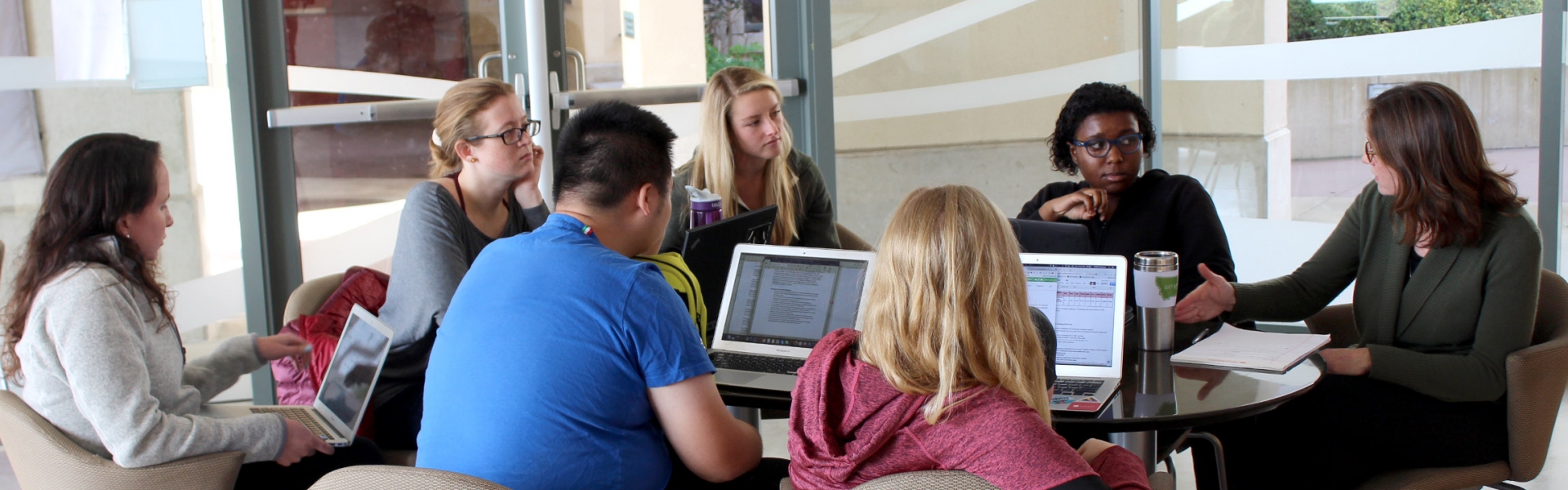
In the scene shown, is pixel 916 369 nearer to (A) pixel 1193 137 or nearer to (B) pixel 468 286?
(B) pixel 468 286

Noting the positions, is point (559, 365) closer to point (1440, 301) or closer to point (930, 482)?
point (930, 482)

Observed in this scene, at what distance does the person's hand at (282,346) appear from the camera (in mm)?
2443

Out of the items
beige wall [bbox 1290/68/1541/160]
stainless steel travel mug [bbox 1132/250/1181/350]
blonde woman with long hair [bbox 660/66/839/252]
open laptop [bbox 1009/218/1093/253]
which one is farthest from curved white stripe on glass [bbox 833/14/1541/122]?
stainless steel travel mug [bbox 1132/250/1181/350]

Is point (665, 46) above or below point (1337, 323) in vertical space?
above

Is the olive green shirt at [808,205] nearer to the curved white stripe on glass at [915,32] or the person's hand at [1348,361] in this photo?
the curved white stripe on glass at [915,32]

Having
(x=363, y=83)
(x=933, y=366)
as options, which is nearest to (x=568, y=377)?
(x=933, y=366)

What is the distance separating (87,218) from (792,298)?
131 centimetres

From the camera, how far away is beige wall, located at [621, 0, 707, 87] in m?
4.40

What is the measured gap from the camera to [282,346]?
96.6 inches

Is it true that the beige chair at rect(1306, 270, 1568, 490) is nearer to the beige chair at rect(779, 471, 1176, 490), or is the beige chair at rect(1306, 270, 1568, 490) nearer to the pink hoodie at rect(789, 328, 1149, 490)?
the pink hoodie at rect(789, 328, 1149, 490)

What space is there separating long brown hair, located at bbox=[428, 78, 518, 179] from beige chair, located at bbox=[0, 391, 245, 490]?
107cm

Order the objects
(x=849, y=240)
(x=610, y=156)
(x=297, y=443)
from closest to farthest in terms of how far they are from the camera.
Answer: (x=610, y=156) → (x=297, y=443) → (x=849, y=240)

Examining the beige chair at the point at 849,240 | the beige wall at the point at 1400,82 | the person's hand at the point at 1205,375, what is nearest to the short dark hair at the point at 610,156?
the person's hand at the point at 1205,375

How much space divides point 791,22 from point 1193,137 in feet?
6.04
